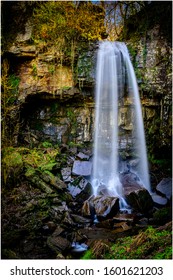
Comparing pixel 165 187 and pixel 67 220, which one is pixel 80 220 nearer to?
pixel 67 220

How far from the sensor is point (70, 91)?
9.16 metres

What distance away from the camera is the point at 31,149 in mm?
9156

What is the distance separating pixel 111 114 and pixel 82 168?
223 cm

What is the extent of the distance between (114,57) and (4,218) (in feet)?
19.9

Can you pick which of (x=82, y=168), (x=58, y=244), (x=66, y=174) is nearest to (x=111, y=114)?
(x=82, y=168)

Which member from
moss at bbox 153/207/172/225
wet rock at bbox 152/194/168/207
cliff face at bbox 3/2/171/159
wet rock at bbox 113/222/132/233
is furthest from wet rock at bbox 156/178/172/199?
wet rock at bbox 113/222/132/233

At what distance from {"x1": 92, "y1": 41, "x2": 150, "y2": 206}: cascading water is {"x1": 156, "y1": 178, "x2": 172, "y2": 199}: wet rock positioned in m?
0.51

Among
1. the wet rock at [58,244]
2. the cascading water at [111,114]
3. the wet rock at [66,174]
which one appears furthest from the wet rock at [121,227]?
the wet rock at [66,174]

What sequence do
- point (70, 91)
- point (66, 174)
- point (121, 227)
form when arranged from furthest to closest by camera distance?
point (70, 91)
point (66, 174)
point (121, 227)

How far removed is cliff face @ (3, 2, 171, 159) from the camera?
348 inches

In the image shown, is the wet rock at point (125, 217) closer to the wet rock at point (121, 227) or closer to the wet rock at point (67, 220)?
the wet rock at point (121, 227)
